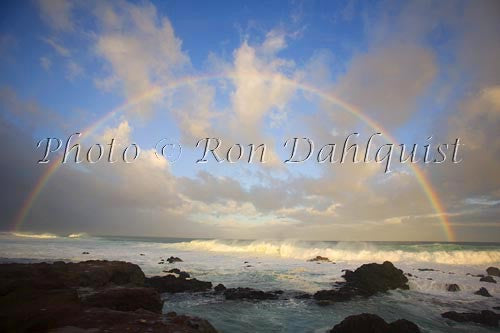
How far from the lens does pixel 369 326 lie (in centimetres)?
1384

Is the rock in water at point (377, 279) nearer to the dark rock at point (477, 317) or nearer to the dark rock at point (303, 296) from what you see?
the dark rock at point (303, 296)

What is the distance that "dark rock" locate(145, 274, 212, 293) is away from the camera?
78.7ft

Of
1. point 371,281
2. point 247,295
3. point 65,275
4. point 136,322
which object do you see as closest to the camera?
point 136,322

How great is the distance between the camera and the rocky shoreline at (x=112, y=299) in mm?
8766

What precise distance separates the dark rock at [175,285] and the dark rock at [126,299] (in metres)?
11.7

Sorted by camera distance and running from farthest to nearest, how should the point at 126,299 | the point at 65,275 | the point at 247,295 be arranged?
the point at 247,295 < the point at 65,275 < the point at 126,299

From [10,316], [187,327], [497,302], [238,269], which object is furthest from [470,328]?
[238,269]

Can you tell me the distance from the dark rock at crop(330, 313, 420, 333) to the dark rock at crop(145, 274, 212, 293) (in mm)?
13358

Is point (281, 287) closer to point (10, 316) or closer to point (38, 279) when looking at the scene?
point (38, 279)

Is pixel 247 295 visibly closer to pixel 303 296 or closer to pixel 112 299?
pixel 303 296

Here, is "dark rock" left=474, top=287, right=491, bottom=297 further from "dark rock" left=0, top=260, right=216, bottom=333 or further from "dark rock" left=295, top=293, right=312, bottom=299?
"dark rock" left=0, top=260, right=216, bottom=333

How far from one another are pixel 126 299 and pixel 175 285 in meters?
12.8

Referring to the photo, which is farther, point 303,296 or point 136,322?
point 303,296

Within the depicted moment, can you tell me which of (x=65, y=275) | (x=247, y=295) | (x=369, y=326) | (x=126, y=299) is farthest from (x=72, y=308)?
(x=247, y=295)
